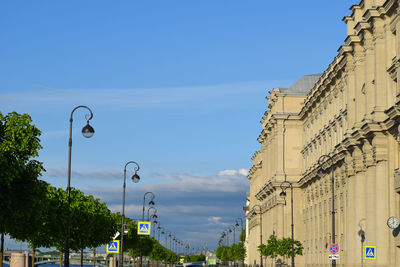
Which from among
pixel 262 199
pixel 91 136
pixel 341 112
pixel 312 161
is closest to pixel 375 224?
pixel 341 112

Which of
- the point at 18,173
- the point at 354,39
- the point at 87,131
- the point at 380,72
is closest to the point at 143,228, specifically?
the point at 354,39

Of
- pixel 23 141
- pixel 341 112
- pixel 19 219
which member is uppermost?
pixel 341 112

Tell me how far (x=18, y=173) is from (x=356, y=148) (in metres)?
35.7

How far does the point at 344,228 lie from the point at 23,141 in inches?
1668

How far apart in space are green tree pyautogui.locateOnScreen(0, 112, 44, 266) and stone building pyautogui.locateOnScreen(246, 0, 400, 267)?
25764 millimetres

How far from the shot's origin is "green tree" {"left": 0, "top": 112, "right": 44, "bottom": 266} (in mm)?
36000

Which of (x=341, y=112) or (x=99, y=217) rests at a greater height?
(x=341, y=112)

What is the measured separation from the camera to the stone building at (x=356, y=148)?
56.7 meters

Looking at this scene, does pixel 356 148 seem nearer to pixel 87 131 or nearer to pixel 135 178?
pixel 135 178

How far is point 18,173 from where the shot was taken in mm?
36406

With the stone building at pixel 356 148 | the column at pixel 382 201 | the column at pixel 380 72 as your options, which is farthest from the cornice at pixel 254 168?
the column at pixel 382 201

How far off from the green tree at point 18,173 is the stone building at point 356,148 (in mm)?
25764

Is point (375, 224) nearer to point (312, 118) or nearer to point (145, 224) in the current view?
point (145, 224)

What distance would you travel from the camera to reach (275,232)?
11550 centimetres
